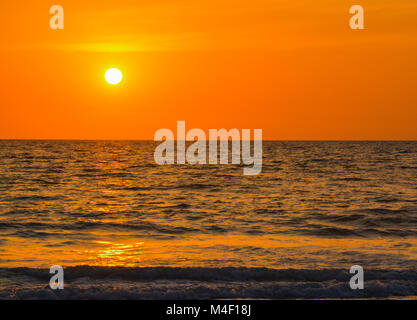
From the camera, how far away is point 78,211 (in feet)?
77.6

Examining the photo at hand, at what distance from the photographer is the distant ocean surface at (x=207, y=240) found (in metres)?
11.8

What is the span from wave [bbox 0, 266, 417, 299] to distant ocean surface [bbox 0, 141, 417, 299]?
0.02 m

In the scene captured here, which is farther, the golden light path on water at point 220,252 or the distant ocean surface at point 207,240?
the golden light path on water at point 220,252

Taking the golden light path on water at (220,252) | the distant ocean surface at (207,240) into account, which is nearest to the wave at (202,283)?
the distant ocean surface at (207,240)

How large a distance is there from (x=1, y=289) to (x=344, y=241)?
10779 mm

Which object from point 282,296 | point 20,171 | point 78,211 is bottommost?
point 282,296

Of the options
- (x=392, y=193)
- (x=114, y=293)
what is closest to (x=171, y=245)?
(x=114, y=293)

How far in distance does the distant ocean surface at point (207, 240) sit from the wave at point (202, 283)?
0.08ft

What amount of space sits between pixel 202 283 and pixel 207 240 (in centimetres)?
505

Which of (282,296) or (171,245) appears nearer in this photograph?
(282,296)

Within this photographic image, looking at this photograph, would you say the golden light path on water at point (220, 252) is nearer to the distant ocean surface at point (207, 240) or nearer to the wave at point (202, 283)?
the distant ocean surface at point (207, 240)

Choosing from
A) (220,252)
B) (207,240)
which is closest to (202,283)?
(220,252)

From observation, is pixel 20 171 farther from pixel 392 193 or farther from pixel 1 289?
pixel 1 289

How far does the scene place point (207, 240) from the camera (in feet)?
57.0
